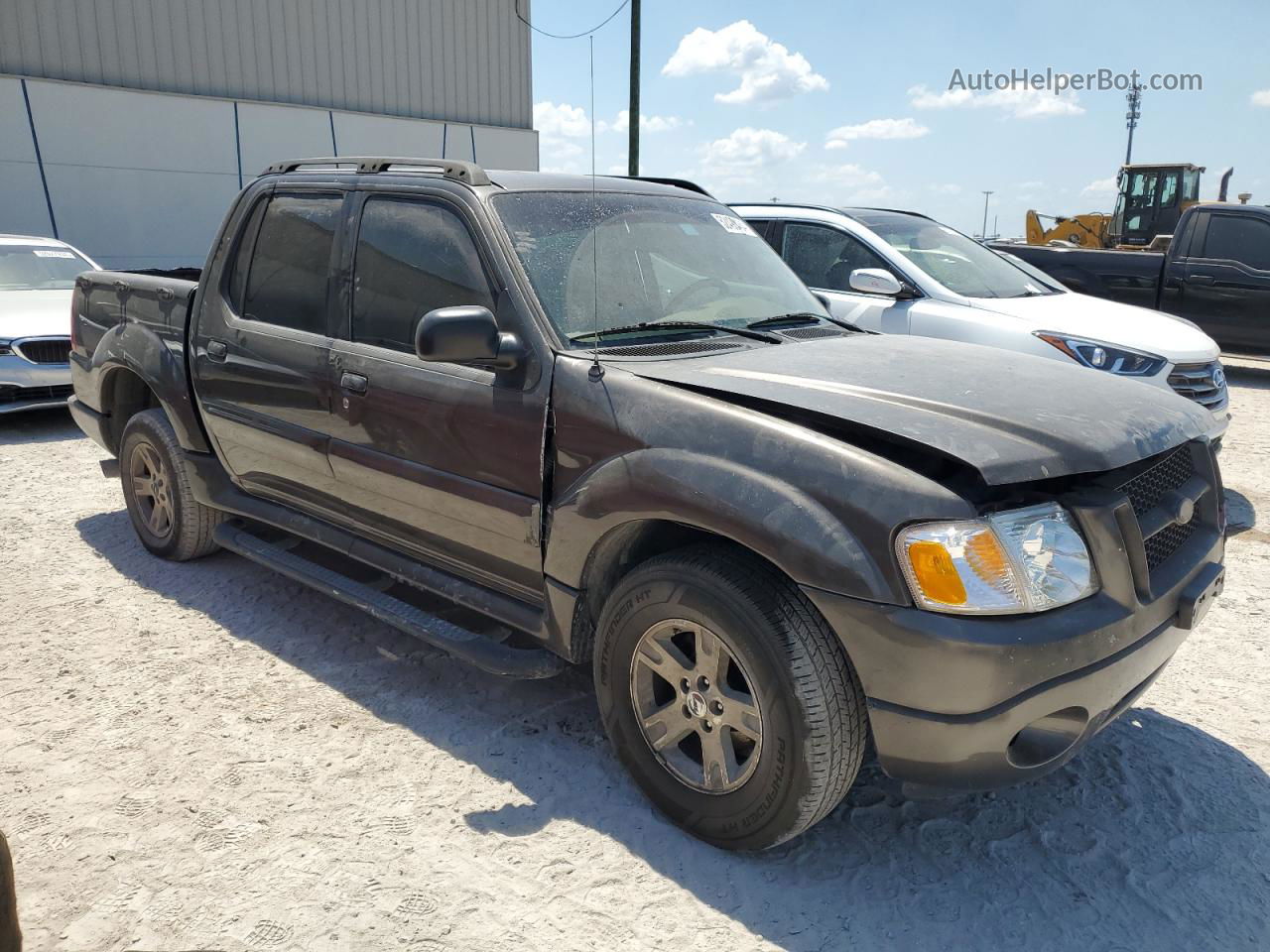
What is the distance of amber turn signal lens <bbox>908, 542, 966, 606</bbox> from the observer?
7.27 feet

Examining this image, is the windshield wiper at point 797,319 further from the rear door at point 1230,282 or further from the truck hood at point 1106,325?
the rear door at point 1230,282

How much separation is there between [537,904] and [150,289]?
12.1ft

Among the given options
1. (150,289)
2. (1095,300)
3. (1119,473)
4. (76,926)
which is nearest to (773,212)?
(1095,300)

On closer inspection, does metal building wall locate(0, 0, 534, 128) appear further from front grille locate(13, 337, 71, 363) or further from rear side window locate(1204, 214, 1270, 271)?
rear side window locate(1204, 214, 1270, 271)

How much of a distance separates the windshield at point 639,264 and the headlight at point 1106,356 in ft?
10.00

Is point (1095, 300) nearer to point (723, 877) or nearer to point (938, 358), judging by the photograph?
point (938, 358)

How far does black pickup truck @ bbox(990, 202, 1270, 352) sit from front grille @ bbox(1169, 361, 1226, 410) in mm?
4541

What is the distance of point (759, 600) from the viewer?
2.42 metres

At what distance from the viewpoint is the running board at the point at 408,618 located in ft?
10.2

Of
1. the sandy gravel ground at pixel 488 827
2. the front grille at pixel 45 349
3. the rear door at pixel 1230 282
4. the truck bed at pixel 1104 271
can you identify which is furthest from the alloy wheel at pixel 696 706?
the rear door at pixel 1230 282

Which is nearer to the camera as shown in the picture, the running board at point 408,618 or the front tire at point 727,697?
the front tire at point 727,697

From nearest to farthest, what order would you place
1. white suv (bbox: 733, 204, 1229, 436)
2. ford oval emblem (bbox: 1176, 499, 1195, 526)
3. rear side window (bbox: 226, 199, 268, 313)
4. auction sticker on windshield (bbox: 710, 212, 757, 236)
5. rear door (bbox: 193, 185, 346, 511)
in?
ford oval emblem (bbox: 1176, 499, 1195, 526)
rear door (bbox: 193, 185, 346, 511)
auction sticker on windshield (bbox: 710, 212, 757, 236)
rear side window (bbox: 226, 199, 268, 313)
white suv (bbox: 733, 204, 1229, 436)

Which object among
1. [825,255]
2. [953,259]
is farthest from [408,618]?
[953,259]

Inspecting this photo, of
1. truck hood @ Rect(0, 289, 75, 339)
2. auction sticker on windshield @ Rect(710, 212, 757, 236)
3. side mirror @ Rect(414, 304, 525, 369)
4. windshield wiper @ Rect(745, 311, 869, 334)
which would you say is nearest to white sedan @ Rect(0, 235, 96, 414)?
truck hood @ Rect(0, 289, 75, 339)
